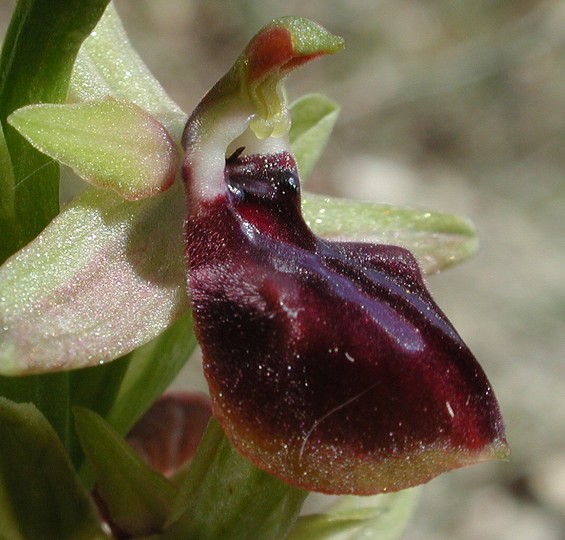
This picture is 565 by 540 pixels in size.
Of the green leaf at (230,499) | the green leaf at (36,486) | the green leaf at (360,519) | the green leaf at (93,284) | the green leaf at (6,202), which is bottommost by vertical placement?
the green leaf at (360,519)

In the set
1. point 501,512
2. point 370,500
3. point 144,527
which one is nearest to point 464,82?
point 501,512

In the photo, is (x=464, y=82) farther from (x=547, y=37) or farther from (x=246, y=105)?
(x=246, y=105)

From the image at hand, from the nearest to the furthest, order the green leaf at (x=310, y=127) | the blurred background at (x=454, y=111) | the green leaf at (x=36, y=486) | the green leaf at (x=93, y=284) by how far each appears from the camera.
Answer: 1. the green leaf at (x=93, y=284)
2. the green leaf at (x=36, y=486)
3. the green leaf at (x=310, y=127)
4. the blurred background at (x=454, y=111)

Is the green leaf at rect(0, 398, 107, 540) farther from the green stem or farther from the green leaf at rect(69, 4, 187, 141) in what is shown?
the green leaf at rect(69, 4, 187, 141)

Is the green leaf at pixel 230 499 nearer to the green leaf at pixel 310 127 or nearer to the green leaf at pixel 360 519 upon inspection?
the green leaf at pixel 360 519

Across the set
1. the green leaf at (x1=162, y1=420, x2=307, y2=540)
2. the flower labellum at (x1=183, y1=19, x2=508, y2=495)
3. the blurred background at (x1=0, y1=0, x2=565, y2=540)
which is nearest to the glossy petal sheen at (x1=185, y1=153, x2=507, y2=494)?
the flower labellum at (x1=183, y1=19, x2=508, y2=495)

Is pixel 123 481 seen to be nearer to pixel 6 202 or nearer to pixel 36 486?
pixel 36 486

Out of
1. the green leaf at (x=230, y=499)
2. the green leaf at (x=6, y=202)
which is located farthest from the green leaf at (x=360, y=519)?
the green leaf at (x=6, y=202)
